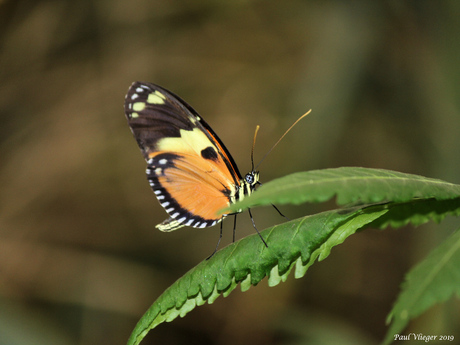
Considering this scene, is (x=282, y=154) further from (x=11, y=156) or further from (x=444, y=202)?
(x=444, y=202)

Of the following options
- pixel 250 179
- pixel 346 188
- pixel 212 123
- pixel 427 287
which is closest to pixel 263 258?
pixel 346 188

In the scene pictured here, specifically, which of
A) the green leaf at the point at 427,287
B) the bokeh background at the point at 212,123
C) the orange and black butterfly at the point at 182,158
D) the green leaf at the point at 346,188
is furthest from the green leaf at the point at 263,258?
the bokeh background at the point at 212,123

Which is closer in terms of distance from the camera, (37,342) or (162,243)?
(37,342)

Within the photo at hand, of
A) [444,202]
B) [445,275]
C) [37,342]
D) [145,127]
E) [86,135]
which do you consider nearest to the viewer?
[445,275]

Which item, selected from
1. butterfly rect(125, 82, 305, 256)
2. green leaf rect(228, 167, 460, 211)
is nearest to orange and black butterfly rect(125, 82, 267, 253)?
butterfly rect(125, 82, 305, 256)

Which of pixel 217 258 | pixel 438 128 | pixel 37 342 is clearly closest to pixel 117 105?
pixel 37 342

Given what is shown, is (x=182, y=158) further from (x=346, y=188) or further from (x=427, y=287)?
(x=427, y=287)

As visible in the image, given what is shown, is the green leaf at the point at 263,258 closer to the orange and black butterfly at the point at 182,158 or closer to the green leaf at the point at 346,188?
the green leaf at the point at 346,188
